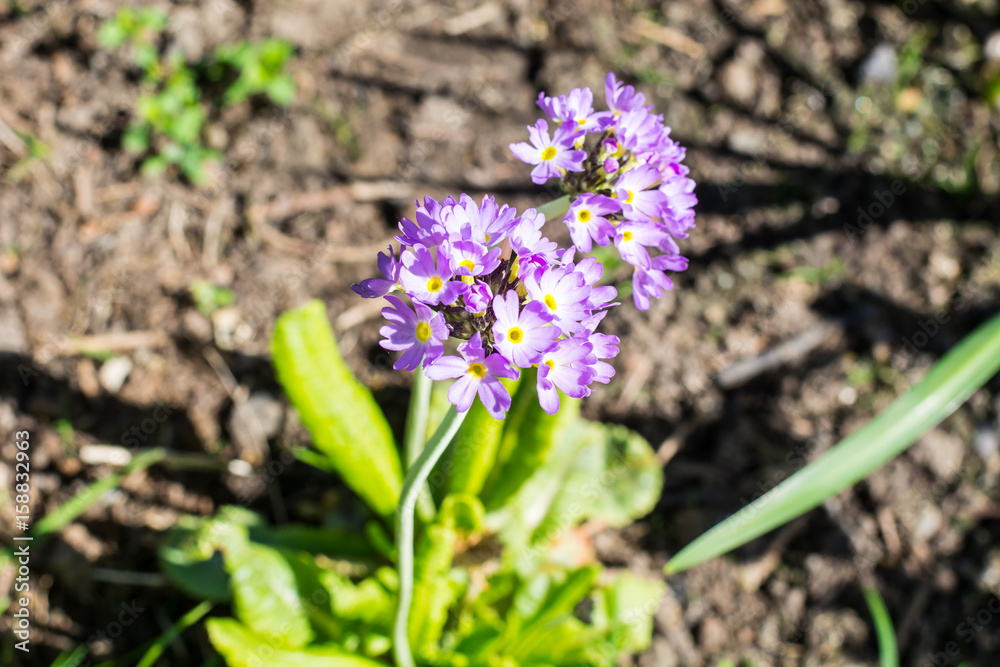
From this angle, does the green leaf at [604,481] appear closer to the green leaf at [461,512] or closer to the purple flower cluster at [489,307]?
the green leaf at [461,512]

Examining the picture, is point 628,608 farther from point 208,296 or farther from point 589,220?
point 208,296

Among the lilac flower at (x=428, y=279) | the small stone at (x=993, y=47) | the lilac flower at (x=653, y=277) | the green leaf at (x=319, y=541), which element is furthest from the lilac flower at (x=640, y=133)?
the small stone at (x=993, y=47)

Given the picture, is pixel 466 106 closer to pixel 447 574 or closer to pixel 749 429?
pixel 749 429

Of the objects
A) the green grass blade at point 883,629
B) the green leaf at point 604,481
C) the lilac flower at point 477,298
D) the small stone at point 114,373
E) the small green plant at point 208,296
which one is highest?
the lilac flower at point 477,298

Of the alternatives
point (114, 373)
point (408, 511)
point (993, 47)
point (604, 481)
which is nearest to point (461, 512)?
point (408, 511)

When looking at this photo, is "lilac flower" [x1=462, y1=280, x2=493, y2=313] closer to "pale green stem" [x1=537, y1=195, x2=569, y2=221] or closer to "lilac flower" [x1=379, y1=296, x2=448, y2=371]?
"lilac flower" [x1=379, y1=296, x2=448, y2=371]

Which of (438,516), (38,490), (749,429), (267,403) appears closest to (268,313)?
(267,403)

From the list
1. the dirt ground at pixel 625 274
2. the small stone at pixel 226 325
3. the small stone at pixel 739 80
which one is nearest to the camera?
the dirt ground at pixel 625 274
